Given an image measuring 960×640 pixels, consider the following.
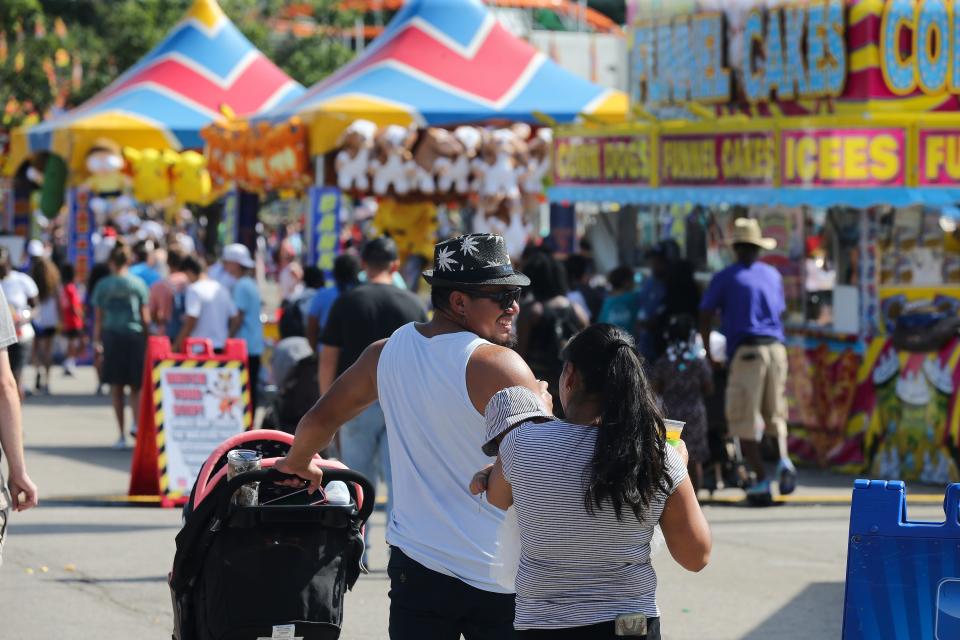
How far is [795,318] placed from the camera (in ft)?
44.9

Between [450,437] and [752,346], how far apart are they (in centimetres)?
713

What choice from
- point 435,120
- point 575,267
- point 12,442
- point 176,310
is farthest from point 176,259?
point 12,442

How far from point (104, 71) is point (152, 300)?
22.3 meters

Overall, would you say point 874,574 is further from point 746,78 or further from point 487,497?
point 746,78

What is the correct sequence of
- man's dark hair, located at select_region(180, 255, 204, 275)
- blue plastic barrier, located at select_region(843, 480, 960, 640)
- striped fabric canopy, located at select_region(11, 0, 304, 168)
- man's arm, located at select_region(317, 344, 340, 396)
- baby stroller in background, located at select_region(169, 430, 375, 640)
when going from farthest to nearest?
1. striped fabric canopy, located at select_region(11, 0, 304, 168)
2. man's dark hair, located at select_region(180, 255, 204, 275)
3. man's arm, located at select_region(317, 344, 340, 396)
4. baby stroller in background, located at select_region(169, 430, 375, 640)
5. blue plastic barrier, located at select_region(843, 480, 960, 640)

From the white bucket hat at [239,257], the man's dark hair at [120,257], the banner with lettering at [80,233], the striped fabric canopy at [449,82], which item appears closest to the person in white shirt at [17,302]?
the man's dark hair at [120,257]

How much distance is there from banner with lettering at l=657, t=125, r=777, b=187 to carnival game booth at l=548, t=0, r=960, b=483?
0.06 ft

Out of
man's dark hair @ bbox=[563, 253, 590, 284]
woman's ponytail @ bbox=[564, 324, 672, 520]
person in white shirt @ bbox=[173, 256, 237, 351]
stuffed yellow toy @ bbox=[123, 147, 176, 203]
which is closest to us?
woman's ponytail @ bbox=[564, 324, 672, 520]

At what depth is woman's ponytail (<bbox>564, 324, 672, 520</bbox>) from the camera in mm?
3883

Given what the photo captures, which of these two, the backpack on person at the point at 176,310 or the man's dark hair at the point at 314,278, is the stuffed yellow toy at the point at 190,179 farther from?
the man's dark hair at the point at 314,278

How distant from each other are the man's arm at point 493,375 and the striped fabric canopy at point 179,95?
62.3 feet

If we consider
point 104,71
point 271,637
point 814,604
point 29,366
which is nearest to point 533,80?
point 29,366

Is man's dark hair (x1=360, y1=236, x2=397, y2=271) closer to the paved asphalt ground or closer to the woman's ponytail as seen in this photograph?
the paved asphalt ground

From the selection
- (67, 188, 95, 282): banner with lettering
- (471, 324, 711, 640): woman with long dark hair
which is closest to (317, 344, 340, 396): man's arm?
(471, 324, 711, 640): woman with long dark hair
